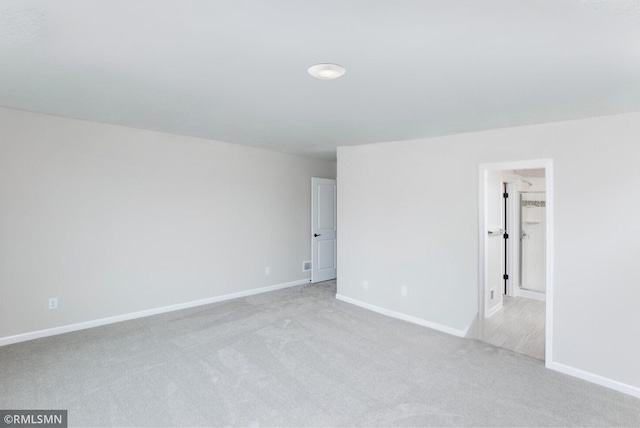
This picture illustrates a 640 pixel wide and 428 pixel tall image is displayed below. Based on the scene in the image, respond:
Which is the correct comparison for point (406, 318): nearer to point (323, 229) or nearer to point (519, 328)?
point (519, 328)

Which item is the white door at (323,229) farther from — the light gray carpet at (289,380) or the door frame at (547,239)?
the door frame at (547,239)

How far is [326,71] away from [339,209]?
10.5ft

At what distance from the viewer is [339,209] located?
16.9 feet

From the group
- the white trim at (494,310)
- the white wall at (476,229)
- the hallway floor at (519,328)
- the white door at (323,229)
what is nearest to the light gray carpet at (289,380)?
the hallway floor at (519,328)

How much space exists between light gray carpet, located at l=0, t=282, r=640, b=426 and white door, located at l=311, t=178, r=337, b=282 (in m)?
2.29

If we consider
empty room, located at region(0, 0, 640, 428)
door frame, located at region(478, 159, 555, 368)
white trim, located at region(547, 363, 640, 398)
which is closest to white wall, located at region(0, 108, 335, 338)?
empty room, located at region(0, 0, 640, 428)

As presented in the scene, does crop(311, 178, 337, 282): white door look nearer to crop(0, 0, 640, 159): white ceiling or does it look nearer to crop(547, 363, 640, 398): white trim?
crop(0, 0, 640, 159): white ceiling

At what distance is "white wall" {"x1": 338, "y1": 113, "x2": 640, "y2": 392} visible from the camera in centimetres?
276

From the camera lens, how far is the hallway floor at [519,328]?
357 centimetres

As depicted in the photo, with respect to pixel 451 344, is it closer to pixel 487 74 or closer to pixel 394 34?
pixel 487 74

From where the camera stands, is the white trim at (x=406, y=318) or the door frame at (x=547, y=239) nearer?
the door frame at (x=547, y=239)

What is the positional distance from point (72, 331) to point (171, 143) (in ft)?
8.23

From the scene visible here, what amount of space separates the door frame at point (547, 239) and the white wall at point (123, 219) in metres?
3.20

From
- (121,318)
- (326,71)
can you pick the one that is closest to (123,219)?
(121,318)
